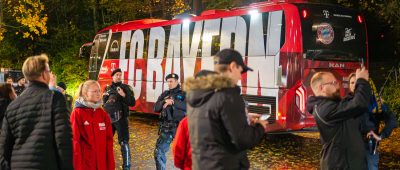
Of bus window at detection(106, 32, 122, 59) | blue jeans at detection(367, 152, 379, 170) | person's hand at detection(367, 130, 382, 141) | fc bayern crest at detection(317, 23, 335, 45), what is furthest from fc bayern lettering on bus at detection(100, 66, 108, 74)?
person's hand at detection(367, 130, 382, 141)

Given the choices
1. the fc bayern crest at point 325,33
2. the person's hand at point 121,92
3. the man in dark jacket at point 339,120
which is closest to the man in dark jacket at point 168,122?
the person's hand at point 121,92

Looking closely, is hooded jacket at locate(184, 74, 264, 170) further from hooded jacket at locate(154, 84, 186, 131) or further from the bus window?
the bus window

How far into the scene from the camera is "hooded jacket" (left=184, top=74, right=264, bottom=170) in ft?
10.4

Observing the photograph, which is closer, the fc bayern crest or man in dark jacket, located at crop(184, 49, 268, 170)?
man in dark jacket, located at crop(184, 49, 268, 170)

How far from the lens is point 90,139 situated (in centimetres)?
524

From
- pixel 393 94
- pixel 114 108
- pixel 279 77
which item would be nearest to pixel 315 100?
pixel 114 108

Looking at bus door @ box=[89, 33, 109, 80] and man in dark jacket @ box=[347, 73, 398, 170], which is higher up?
bus door @ box=[89, 33, 109, 80]

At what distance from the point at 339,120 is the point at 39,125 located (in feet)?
8.44

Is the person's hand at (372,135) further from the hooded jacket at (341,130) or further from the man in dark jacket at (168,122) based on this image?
the man in dark jacket at (168,122)

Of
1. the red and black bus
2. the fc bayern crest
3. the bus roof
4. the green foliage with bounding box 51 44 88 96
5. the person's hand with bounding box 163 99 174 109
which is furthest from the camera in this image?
the green foliage with bounding box 51 44 88 96

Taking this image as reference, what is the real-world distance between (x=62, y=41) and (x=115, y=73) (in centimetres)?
2221

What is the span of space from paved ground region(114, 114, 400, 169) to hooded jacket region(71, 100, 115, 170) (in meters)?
3.43

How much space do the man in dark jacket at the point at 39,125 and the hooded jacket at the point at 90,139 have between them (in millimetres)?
1209

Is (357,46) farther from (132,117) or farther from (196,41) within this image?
(132,117)
